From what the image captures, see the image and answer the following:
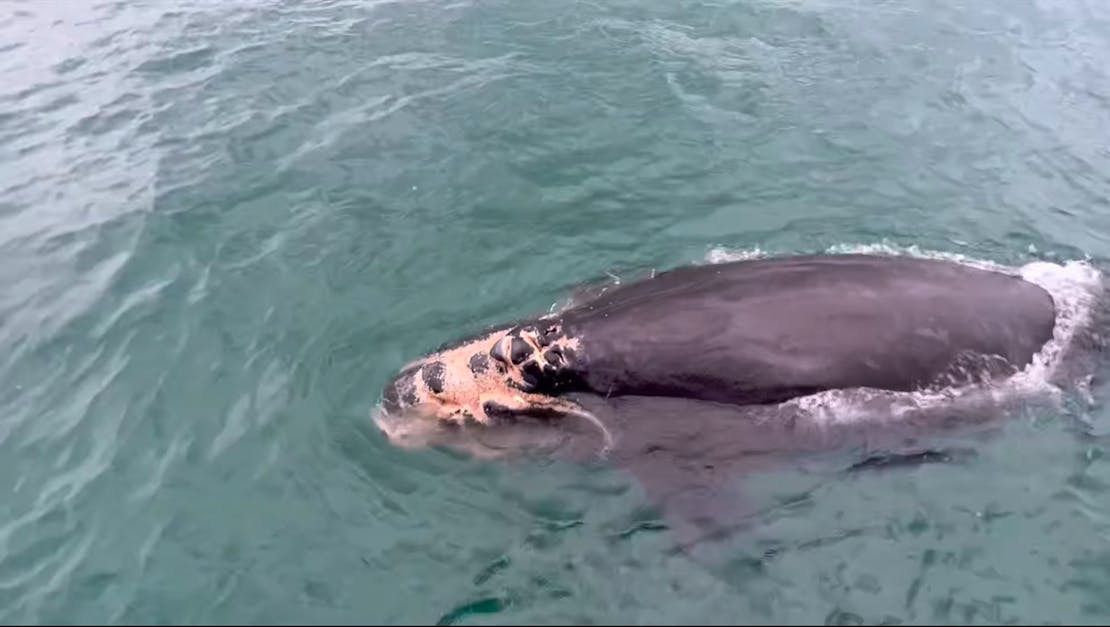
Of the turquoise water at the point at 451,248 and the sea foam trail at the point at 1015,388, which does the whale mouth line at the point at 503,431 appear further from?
the sea foam trail at the point at 1015,388

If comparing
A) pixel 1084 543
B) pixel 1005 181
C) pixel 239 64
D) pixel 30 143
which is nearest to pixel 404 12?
pixel 239 64

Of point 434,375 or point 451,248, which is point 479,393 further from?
point 451,248

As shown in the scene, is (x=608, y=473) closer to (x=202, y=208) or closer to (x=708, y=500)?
(x=708, y=500)

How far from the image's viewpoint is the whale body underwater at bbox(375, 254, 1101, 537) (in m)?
8.22

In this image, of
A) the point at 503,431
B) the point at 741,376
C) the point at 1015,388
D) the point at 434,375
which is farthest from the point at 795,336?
the point at 434,375

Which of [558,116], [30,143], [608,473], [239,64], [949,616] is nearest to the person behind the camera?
[949,616]

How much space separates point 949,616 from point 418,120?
955cm

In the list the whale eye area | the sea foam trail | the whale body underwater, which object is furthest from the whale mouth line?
the sea foam trail

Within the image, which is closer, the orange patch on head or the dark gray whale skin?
the dark gray whale skin

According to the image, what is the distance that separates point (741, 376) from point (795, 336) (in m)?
0.54

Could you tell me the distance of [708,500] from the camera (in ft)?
25.9

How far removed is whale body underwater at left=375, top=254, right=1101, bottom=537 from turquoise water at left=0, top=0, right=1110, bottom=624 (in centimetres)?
31

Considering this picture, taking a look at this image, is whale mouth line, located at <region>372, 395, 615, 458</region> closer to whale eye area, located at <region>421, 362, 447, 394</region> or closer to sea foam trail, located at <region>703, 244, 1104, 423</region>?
whale eye area, located at <region>421, 362, 447, 394</region>

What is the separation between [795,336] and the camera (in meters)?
8.22
